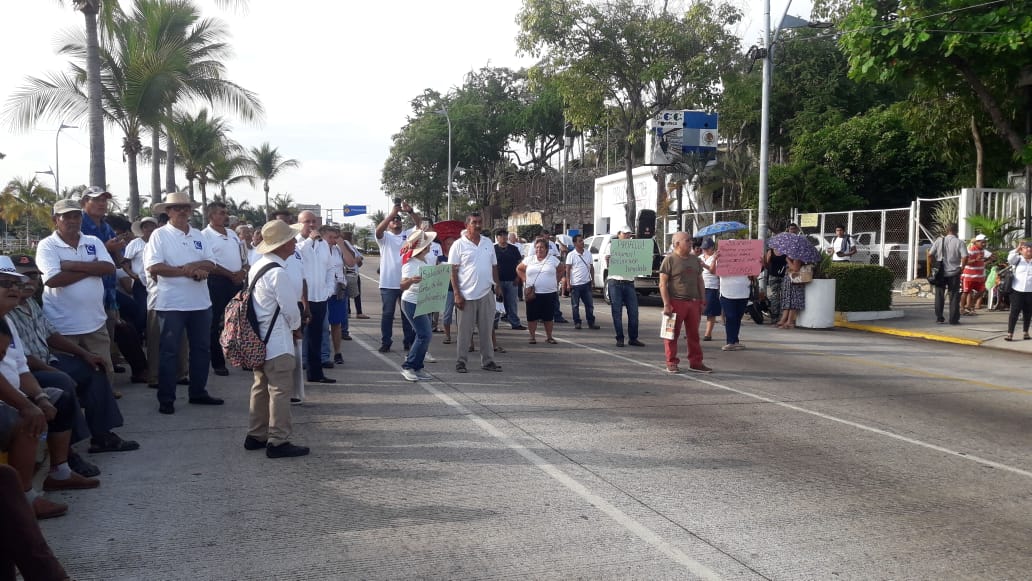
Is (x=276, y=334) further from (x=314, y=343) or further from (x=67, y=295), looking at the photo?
(x=314, y=343)

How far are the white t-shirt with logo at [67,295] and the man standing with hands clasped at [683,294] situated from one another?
20.7 feet

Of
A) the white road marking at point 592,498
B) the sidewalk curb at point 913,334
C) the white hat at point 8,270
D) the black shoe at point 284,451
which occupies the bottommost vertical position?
the white road marking at point 592,498

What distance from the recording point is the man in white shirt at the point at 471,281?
10.1 meters

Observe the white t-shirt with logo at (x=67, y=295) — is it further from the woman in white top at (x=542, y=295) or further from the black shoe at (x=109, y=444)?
the woman in white top at (x=542, y=295)

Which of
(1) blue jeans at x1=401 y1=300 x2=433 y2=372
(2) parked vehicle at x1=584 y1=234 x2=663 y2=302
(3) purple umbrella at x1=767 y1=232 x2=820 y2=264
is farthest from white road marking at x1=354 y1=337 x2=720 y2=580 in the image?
(2) parked vehicle at x1=584 y1=234 x2=663 y2=302

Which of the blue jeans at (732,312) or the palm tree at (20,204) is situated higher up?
the palm tree at (20,204)

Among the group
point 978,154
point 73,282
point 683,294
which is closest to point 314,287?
point 73,282

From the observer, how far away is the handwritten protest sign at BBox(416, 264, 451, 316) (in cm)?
949

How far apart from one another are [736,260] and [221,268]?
7.32 metres

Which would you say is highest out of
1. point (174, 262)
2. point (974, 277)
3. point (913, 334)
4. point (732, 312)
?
point (174, 262)

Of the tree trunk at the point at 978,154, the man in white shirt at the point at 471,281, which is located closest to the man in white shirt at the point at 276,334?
the man in white shirt at the point at 471,281

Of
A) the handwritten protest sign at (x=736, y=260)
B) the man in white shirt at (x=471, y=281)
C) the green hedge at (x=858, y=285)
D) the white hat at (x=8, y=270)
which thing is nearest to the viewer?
the white hat at (x=8, y=270)

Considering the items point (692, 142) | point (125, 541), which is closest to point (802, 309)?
point (692, 142)

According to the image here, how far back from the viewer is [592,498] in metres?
5.38
